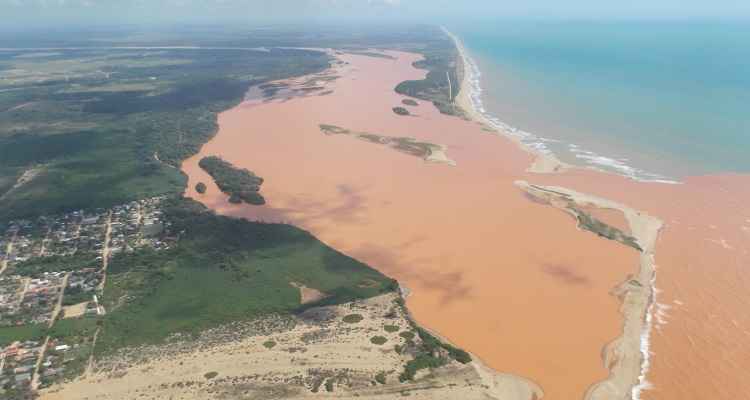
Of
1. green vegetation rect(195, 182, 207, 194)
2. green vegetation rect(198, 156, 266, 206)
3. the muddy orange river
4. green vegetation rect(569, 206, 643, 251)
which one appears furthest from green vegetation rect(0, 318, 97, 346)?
green vegetation rect(569, 206, 643, 251)

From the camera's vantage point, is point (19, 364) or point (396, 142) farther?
point (396, 142)

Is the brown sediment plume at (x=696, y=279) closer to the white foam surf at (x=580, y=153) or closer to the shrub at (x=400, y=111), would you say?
the white foam surf at (x=580, y=153)

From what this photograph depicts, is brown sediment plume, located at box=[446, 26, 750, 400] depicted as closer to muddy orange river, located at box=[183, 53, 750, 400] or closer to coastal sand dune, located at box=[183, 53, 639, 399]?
muddy orange river, located at box=[183, 53, 750, 400]

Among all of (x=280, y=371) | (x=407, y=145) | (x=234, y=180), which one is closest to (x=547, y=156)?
(x=407, y=145)

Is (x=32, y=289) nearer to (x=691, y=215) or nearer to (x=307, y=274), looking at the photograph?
(x=307, y=274)

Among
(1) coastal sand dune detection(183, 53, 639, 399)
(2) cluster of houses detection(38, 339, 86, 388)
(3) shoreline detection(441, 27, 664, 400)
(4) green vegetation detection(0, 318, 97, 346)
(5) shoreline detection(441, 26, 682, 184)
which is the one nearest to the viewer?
(2) cluster of houses detection(38, 339, 86, 388)

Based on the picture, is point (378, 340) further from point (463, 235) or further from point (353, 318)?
point (463, 235)

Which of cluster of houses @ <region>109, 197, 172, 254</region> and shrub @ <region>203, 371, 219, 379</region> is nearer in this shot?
shrub @ <region>203, 371, 219, 379</region>
